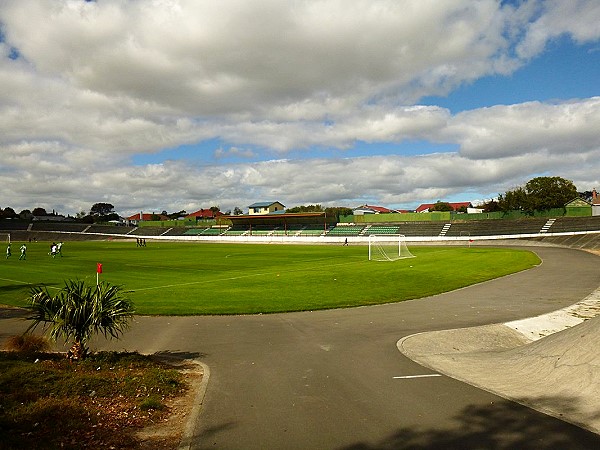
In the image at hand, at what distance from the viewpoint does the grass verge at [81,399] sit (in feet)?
20.1

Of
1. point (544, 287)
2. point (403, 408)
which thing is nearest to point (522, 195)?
point (544, 287)

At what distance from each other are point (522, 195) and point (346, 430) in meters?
112

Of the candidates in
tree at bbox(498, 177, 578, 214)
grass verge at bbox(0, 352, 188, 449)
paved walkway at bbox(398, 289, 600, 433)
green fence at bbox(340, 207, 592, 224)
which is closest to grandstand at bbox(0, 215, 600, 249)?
green fence at bbox(340, 207, 592, 224)

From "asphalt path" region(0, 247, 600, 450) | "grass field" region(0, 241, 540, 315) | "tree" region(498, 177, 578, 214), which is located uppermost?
"tree" region(498, 177, 578, 214)

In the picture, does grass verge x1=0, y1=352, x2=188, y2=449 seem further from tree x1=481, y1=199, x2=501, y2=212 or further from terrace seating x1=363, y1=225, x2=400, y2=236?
tree x1=481, y1=199, x2=501, y2=212

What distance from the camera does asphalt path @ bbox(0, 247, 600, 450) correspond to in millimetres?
6395

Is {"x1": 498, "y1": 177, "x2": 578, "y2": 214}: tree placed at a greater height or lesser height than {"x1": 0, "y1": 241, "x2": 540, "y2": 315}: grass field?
greater

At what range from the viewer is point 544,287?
2409 cm

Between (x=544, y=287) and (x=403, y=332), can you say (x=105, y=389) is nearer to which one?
(x=403, y=332)

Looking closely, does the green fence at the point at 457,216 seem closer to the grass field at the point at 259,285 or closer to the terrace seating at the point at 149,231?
the terrace seating at the point at 149,231

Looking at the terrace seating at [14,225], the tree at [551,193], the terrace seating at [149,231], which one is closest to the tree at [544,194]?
the tree at [551,193]

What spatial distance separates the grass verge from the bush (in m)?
0.56

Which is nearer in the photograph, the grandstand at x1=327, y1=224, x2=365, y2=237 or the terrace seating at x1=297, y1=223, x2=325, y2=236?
the grandstand at x1=327, y1=224, x2=365, y2=237

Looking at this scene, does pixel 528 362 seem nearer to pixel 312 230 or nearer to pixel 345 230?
pixel 345 230
